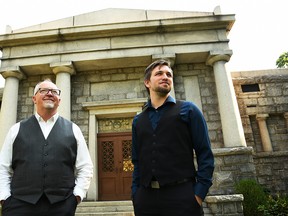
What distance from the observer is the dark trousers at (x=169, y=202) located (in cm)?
183

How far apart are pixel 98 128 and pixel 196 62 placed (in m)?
4.15

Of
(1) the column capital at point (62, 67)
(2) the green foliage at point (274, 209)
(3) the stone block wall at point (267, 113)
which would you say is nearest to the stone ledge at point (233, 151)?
(2) the green foliage at point (274, 209)

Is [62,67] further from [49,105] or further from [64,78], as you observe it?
[49,105]

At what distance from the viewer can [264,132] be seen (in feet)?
28.9

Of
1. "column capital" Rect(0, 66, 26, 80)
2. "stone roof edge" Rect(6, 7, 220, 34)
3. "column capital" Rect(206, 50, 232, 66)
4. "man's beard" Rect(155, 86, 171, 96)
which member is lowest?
"man's beard" Rect(155, 86, 171, 96)

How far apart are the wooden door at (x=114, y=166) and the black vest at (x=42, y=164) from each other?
5.33 metres

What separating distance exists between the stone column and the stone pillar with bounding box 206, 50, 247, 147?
21.6 feet

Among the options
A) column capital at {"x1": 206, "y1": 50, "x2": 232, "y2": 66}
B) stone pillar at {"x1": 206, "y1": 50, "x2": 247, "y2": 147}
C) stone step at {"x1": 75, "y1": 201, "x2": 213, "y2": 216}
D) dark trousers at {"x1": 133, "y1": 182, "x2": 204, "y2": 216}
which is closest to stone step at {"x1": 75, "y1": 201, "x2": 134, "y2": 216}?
stone step at {"x1": 75, "y1": 201, "x2": 213, "y2": 216}

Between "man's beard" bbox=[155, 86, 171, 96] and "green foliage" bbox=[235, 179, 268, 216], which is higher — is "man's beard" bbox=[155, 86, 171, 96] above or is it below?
above

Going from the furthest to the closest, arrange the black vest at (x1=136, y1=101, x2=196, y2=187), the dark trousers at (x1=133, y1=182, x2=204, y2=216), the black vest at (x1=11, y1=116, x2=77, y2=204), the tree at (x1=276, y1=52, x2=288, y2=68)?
the tree at (x1=276, y1=52, x2=288, y2=68) < the black vest at (x1=11, y1=116, x2=77, y2=204) < the black vest at (x1=136, y1=101, x2=196, y2=187) < the dark trousers at (x1=133, y1=182, x2=204, y2=216)

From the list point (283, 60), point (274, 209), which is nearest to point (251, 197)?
point (274, 209)

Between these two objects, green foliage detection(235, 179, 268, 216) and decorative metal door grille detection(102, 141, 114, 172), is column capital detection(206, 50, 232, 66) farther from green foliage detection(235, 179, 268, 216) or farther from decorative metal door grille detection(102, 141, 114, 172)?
decorative metal door grille detection(102, 141, 114, 172)

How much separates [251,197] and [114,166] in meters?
4.06

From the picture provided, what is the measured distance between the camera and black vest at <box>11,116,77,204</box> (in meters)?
2.14
